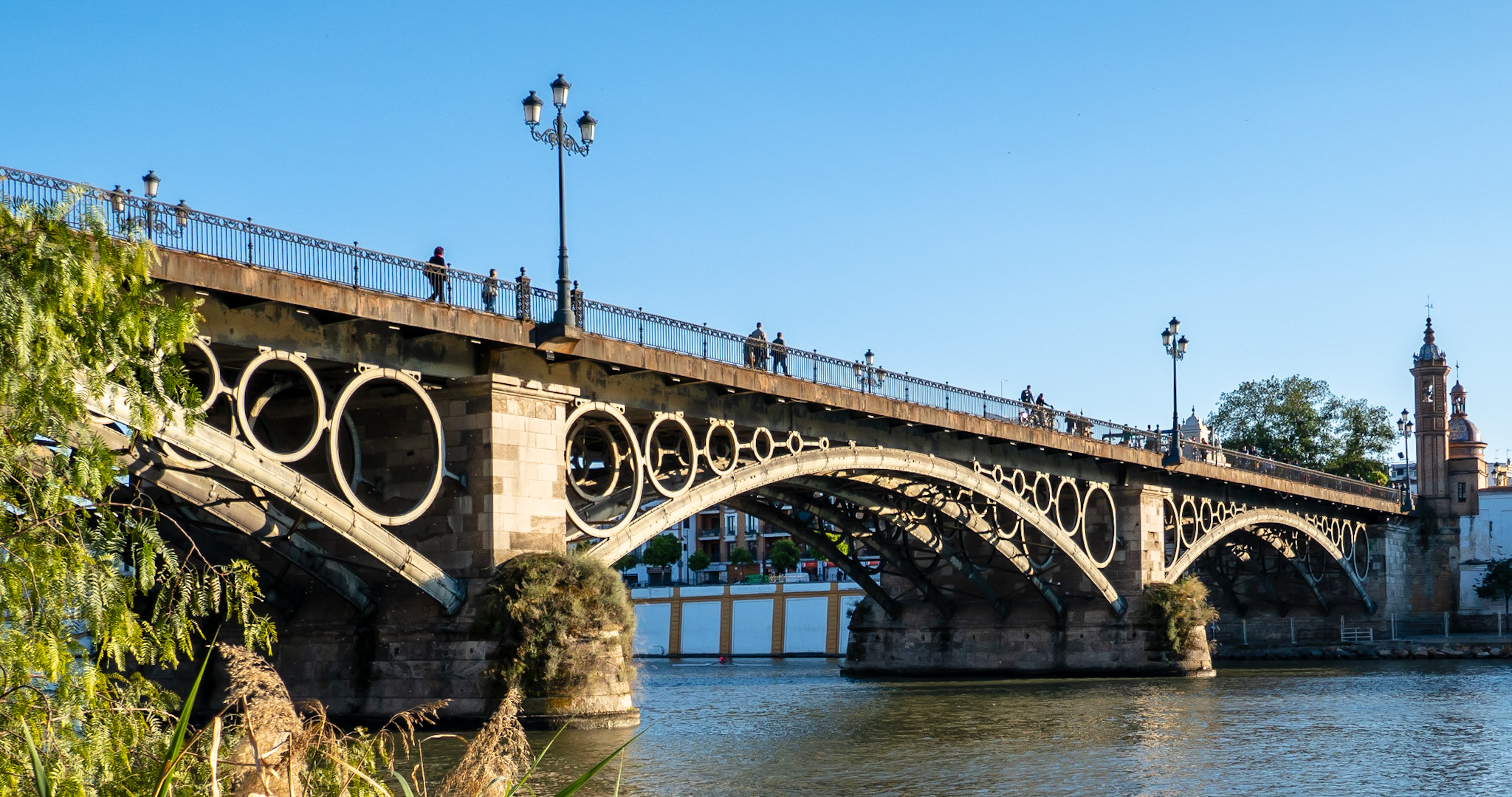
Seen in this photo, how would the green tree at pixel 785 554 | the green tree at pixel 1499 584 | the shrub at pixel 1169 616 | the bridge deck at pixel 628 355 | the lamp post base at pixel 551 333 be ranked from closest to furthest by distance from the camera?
the bridge deck at pixel 628 355, the lamp post base at pixel 551 333, the shrub at pixel 1169 616, the green tree at pixel 1499 584, the green tree at pixel 785 554

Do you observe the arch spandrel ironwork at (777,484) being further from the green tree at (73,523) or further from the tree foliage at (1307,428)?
the tree foliage at (1307,428)

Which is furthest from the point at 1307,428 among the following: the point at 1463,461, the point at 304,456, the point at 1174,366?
the point at 304,456

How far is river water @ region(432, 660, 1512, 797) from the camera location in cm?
1759

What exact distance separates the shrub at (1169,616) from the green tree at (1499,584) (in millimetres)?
30586

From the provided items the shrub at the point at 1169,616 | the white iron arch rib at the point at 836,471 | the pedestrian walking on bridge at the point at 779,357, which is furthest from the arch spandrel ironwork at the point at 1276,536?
the pedestrian walking on bridge at the point at 779,357

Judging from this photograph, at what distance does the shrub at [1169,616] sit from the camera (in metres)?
41.5

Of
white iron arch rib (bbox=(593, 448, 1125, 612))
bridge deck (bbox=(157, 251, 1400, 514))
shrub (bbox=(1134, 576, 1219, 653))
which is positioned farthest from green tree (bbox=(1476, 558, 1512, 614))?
white iron arch rib (bbox=(593, 448, 1125, 612))

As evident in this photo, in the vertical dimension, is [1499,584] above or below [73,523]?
below

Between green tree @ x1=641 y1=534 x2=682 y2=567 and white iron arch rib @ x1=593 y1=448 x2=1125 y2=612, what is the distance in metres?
57.0

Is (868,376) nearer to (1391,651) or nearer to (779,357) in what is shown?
(779,357)

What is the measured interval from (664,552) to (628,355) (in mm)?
72954

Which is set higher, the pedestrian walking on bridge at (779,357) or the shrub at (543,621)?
the pedestrian walking on bridge at (779,357)

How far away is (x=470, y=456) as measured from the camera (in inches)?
902

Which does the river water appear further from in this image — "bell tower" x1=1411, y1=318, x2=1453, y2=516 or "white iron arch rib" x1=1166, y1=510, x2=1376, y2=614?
"bell tower" x1=1411, y1=318, x2=1453, y2=516
